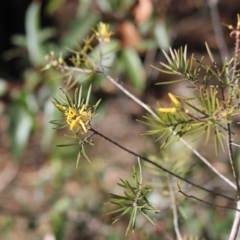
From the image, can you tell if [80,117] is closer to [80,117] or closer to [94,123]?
[80,117]

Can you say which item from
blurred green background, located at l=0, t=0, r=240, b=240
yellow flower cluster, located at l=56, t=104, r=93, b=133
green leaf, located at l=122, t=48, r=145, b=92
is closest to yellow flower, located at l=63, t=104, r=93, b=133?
yellow flower cluster, located at l=56, t=104, r=93, b=133

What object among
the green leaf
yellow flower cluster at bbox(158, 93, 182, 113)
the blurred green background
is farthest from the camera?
the green leaf

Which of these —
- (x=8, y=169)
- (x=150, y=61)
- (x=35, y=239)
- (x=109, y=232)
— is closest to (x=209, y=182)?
(x=109, y=232)

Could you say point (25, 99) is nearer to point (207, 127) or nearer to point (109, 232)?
point (109, 232)

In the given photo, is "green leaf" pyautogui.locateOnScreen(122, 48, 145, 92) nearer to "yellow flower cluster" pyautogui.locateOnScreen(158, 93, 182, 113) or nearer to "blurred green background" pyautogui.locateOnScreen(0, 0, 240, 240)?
"blurred green background" pyautogui.locateOnScreen(0, 0, 240, 240)

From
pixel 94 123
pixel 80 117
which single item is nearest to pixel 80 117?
pixel 80 117

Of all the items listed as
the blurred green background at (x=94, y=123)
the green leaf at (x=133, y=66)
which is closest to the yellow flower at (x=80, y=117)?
the blurred green background at (x=94, y=123)

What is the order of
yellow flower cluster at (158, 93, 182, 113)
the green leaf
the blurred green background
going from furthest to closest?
the green leaf, the blurred green background, yellow flower cluster at (158, 93, 182, 113)

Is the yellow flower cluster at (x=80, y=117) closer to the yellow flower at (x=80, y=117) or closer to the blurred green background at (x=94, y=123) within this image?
the yellow flower at (x=80, y=117)
